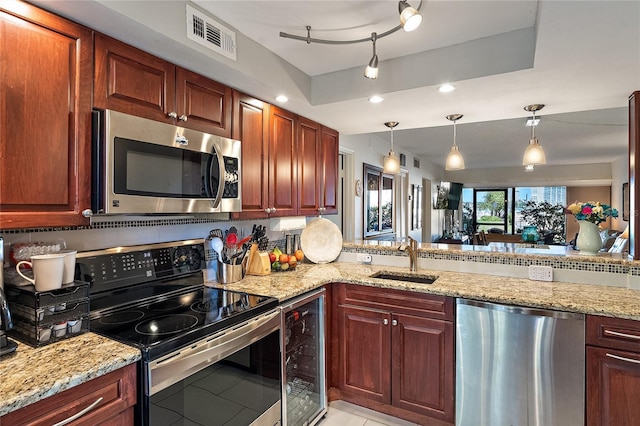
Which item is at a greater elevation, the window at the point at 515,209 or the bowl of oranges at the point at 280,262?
the window at the point at 515,209

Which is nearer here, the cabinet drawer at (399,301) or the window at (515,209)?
the cabinet drawer at (399,301)

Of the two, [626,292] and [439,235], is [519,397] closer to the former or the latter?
[626,292]

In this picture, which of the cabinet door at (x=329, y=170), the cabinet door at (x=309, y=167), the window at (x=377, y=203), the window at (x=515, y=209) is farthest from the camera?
the window at (x=515, y=209)

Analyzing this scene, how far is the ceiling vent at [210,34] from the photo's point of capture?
5.36 ft

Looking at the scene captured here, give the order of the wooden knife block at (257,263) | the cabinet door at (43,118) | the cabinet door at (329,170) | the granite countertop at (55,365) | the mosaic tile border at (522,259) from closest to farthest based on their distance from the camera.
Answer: the granite countertop at (55,365) < the cabinet door at (43,118) < the mosaic tile border at (522,259) < the wooden knife block at (257,263) < the cabinet door at (329,170)

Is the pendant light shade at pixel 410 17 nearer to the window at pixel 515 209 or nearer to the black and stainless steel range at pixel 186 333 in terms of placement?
the black and stainless steel range at pixel 186 333

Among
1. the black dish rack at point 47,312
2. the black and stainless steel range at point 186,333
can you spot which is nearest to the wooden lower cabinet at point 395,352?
the black and stainless steel range at point 186,333

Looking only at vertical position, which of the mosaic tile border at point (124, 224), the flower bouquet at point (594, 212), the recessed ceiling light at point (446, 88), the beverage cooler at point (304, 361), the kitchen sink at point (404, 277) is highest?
the recessed ceiling light at point (446, 88)

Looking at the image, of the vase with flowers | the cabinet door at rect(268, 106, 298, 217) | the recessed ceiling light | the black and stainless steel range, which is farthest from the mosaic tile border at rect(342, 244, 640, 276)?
the black and stainless steel range

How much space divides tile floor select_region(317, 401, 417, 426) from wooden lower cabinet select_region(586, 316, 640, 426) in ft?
3.34

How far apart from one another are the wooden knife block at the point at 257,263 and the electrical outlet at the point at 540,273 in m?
1.86

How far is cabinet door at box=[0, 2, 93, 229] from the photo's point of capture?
1.20 m

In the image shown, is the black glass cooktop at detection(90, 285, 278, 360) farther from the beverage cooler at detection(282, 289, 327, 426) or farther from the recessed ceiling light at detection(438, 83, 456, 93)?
the recessed ceiling light at detection(438, 83, 456, 93)

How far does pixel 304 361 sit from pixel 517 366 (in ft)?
4.11
